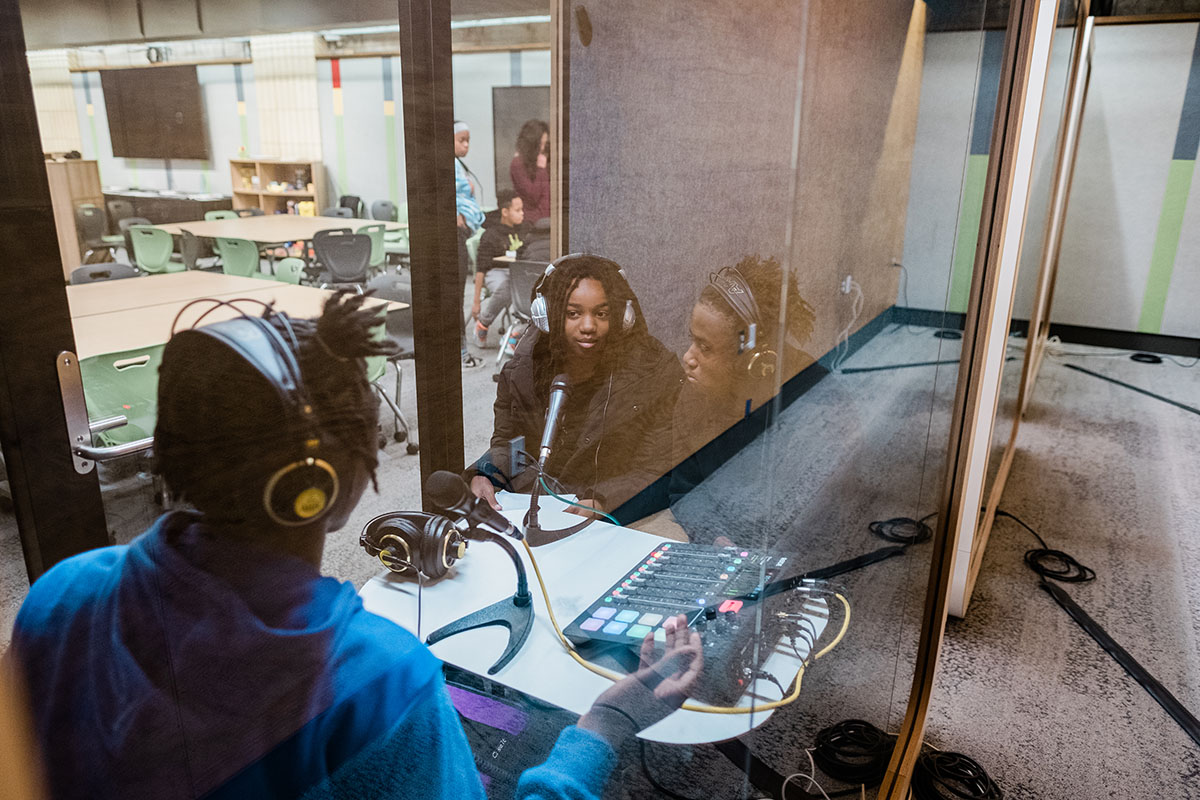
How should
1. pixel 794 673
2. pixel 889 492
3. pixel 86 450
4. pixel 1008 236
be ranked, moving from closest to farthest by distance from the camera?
pixel 86 450 → pixel 794 673 → pixel 889 492 → pixel 1008 236

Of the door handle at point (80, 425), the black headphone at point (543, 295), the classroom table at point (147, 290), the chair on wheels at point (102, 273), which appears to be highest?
the chair on wheels at point (102, 273)

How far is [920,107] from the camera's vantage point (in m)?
1.02

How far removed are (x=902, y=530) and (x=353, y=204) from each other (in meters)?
1.21

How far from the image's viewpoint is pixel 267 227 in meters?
0.31

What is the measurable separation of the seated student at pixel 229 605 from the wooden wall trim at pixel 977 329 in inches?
59.2

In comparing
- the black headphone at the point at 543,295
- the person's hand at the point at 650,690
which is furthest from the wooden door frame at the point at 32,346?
the person's hand at the point at 650,690

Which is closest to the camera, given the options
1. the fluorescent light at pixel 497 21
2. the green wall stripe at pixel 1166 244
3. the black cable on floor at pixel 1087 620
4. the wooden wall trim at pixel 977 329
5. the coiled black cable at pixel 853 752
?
the fluorescent light at pixel 497 21

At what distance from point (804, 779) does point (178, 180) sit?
0.88 meters

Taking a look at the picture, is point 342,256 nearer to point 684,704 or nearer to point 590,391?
point 590,391

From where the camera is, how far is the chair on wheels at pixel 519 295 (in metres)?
0.40

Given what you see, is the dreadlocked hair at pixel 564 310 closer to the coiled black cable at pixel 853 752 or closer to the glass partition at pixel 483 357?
the glass partition at pixel 483 357

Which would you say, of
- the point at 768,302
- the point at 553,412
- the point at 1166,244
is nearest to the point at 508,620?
the point at 553,412

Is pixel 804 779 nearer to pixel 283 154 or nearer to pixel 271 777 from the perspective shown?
pixel 271 777

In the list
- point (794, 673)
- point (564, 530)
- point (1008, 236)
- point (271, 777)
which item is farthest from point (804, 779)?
point (1008, 236)
